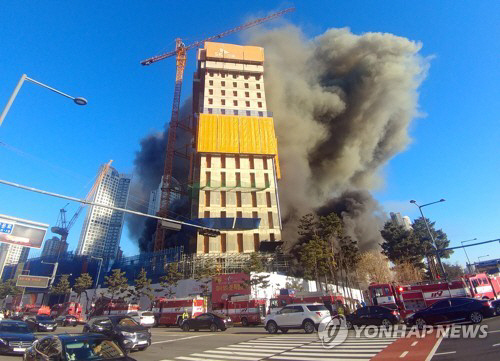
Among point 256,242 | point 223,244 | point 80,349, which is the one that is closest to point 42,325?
point 80,349

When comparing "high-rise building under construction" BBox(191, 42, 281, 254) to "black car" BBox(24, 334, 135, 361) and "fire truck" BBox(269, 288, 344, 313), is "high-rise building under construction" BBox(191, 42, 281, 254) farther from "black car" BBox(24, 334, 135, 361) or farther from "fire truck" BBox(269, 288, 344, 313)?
"black car" BBox(24, 334, 135, 361)

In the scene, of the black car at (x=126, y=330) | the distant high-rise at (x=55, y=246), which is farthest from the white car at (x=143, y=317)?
the distant high-rise at (x=55, y=246)

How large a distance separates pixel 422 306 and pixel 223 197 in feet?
148

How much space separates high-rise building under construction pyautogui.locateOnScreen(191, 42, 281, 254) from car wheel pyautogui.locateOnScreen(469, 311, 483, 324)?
43.2 metres

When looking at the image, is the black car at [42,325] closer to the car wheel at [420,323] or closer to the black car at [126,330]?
the black car at [126,330]

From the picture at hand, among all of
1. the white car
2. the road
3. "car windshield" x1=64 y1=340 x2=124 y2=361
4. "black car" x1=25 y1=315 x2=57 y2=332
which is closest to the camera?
"car windshield" x1=64 y1=340 x2=124 y2=361

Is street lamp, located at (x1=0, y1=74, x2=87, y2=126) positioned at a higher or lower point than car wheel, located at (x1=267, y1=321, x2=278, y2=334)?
higher

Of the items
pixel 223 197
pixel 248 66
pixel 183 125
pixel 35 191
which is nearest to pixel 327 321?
pixel 35 191

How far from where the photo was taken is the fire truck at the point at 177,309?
28.9m

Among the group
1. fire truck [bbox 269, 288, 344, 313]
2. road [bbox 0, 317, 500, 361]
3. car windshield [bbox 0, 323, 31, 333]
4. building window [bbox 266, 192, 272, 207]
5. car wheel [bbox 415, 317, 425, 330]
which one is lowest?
road [bbox 0, 317, 500, 361]

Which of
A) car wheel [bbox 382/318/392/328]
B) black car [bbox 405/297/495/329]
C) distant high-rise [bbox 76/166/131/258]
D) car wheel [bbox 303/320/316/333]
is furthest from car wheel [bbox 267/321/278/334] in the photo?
distant high-rise [bbox 76/166/131/258]

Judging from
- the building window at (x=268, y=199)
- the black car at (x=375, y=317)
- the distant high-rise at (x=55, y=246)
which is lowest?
the black car at (x=375, y=317)

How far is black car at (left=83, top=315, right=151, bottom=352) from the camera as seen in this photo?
1261 cm

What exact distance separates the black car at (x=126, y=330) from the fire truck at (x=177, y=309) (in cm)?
1412
